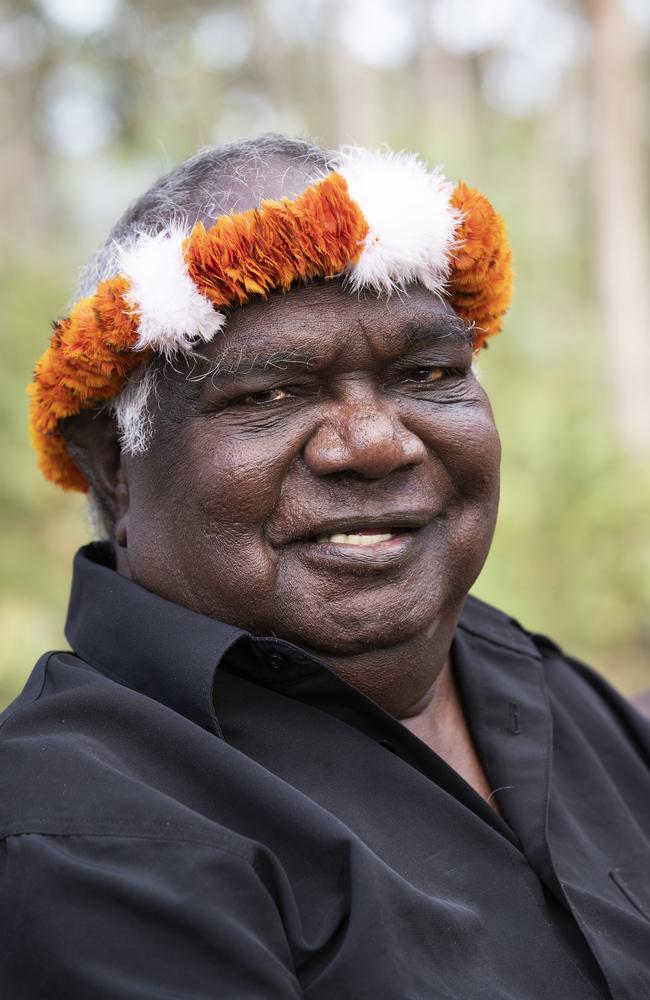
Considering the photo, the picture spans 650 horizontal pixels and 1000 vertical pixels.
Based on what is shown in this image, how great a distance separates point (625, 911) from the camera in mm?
2197

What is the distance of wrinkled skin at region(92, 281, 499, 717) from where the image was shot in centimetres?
216

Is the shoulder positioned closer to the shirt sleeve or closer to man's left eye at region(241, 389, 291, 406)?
man's left eye at region(241, 389, 291, 406)

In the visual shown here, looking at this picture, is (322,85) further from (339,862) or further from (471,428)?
(339,862)

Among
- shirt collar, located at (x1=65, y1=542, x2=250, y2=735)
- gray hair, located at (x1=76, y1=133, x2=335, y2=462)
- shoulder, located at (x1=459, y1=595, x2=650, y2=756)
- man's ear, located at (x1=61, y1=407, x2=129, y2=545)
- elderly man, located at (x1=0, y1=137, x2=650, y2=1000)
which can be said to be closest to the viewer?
elderly man, located at (x1=0, y1=137, x2=650, y2=1000)

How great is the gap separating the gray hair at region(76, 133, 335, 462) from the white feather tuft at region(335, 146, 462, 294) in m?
0.11

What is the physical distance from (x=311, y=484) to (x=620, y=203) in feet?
29.1

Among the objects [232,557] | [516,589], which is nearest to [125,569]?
[232,557]

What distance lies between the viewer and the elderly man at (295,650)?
5.73 feet

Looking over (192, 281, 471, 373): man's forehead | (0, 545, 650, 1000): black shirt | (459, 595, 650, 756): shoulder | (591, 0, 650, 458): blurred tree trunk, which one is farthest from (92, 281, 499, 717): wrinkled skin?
(591, 0, 650, 458): blurred tree trunk

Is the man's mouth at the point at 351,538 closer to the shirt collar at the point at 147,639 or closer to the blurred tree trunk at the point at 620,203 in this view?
the shirt collar at the point at 147,639

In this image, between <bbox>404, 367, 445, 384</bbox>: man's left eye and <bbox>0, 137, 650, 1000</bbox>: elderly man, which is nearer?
<bbox>0, 137, 650, 1000</bbox>: elderly man

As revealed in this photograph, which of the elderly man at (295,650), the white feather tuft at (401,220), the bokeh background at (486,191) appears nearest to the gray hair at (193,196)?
the elderly man at (295,650)

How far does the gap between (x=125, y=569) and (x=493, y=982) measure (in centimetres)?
113

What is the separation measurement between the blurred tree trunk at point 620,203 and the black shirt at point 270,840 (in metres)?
7.90
